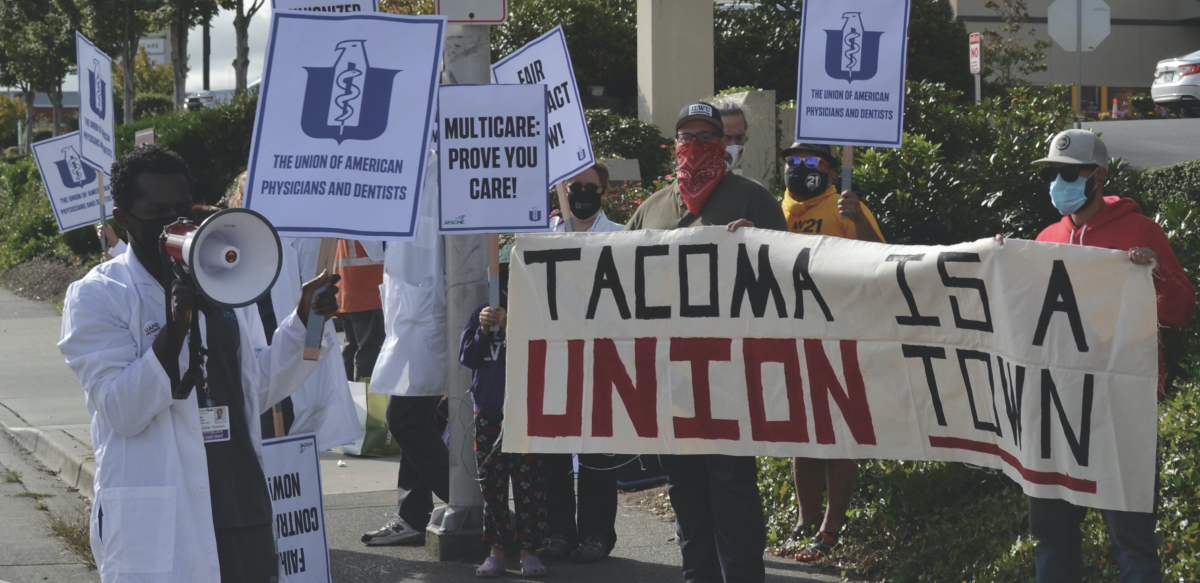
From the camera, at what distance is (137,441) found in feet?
10.9

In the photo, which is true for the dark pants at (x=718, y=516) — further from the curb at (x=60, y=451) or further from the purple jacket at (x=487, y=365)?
the curb at (x=60, y=451)

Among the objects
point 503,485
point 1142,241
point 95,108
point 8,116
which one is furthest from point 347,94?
point 8,116

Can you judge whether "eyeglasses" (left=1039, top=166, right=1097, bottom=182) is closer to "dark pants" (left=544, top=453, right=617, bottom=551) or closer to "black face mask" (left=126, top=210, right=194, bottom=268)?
"dark pants" (left=544, top=453, right=617, bottom=551)

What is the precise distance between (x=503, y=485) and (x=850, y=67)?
2455 millimetres

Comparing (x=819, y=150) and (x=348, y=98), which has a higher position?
(x=348, y=98)

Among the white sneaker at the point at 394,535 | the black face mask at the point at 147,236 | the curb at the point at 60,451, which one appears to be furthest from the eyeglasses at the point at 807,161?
the curb at the point at 60,451

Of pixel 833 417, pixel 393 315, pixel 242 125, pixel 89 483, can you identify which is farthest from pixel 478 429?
pixel 242 125

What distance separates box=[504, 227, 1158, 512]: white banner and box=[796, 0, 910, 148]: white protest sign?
919 mm

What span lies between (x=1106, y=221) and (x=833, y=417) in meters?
1.23

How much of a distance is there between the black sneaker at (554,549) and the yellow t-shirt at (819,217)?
6.16ft

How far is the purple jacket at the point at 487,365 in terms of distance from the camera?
563 centimetres

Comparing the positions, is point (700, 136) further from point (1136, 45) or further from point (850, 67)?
point (1136, 45)

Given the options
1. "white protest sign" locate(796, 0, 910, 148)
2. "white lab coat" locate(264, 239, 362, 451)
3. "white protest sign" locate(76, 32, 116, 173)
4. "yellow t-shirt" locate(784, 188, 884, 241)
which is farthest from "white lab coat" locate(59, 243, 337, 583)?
"white protest sign" locate(76, 32, 116, 173)

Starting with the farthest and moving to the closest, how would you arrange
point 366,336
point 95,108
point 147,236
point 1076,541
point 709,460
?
point 95,108
point 366,336
point 709,460
point 1076,541
point 147,236
